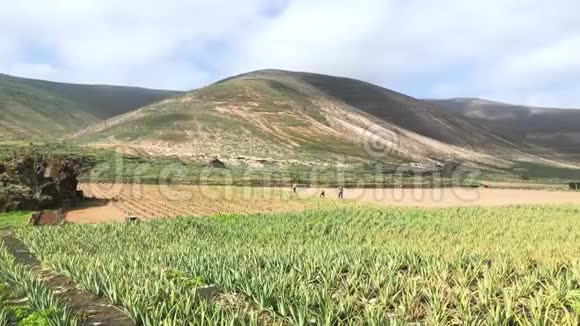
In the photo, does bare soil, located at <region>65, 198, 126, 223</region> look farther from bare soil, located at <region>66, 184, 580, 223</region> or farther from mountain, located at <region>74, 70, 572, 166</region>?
mountain, located at <region>74, 70, 572, 166</region>

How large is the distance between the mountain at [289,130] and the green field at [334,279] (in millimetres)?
87626

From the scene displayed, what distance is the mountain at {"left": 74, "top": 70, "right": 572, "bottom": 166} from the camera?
378 ft

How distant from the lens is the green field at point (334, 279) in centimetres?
712

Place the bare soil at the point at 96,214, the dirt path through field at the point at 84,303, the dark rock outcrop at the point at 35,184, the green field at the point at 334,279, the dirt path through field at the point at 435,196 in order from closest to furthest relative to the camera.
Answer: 1. the green field at the point at 334,279
2. the dirt path through field at the point at 84,303
3. the bare soil at the point at 96,214
4. the dark rock outcrop at the point at 35,184
5. the dirt path through field at the point at 435,196

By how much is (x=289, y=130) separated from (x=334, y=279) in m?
128

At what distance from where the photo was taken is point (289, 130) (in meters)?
137

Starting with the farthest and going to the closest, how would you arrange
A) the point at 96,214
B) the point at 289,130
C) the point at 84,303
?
the point at 289,130
the point at 96,214
the point at 84,303

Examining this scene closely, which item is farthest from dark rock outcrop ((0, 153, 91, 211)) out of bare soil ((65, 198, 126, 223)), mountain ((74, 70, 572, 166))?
mountain ((74, 70, 572, 166))

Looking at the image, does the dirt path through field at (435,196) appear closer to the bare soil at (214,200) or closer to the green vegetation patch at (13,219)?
the bare soil at (214,200)

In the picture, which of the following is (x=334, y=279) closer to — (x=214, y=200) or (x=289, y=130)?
(x=214, y=200)

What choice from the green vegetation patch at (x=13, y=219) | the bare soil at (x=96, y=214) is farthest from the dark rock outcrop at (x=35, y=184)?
the bare soil at (x=96, y=214)

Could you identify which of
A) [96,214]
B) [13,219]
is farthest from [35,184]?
[13,219]

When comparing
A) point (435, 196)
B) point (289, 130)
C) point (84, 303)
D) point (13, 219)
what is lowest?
point (435, 196)

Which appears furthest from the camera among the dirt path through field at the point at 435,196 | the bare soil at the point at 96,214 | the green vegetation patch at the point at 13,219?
the dirt path through field at the point at 435,196
